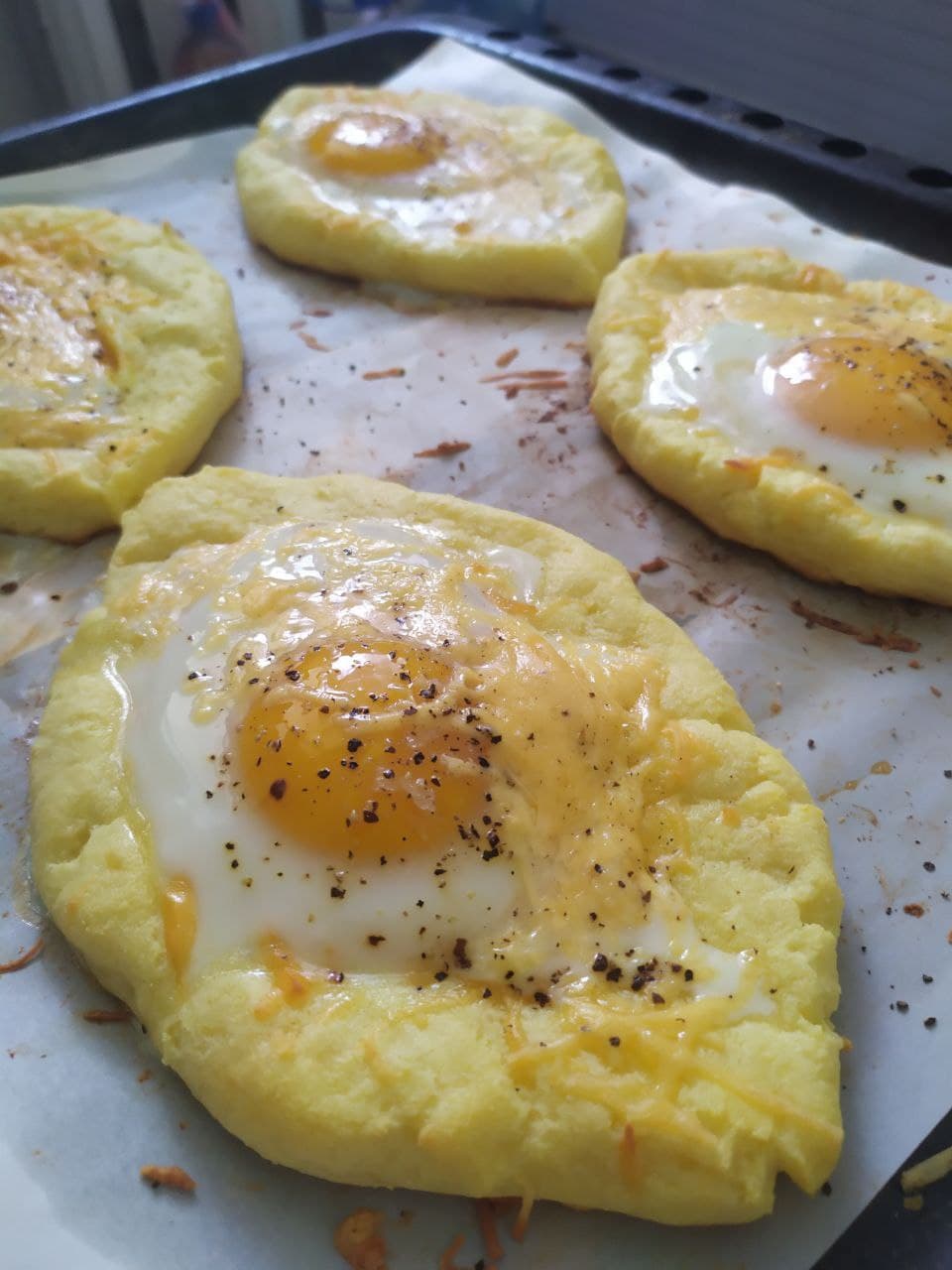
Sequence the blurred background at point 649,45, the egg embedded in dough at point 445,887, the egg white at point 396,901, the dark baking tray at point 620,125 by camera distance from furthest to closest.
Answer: the blurred background at point 649,45
the dark baking tray at point 620,125
the egg white at point 396,901
the egg embedded in dough at point 445,887

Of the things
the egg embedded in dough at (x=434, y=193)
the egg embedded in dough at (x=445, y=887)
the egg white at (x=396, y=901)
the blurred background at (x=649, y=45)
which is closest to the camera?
the egg embedded in dough at (x=445, y=887)

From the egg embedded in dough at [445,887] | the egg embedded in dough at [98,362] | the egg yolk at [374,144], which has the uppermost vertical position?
the egg yolk at [374,144]

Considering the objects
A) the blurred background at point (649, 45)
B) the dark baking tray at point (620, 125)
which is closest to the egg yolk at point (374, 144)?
the dark baking tray at point (620, 125)

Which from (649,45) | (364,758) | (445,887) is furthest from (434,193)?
(445,887)

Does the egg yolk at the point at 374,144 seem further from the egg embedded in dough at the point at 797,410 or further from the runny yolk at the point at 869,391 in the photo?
the runny yolk at the point at 869,391

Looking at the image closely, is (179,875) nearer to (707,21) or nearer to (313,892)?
(313,892)

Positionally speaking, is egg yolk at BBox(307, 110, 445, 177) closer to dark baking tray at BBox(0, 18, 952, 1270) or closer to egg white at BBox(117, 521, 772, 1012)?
dark baking tray at BBox(0, 18, 952, 1270)
